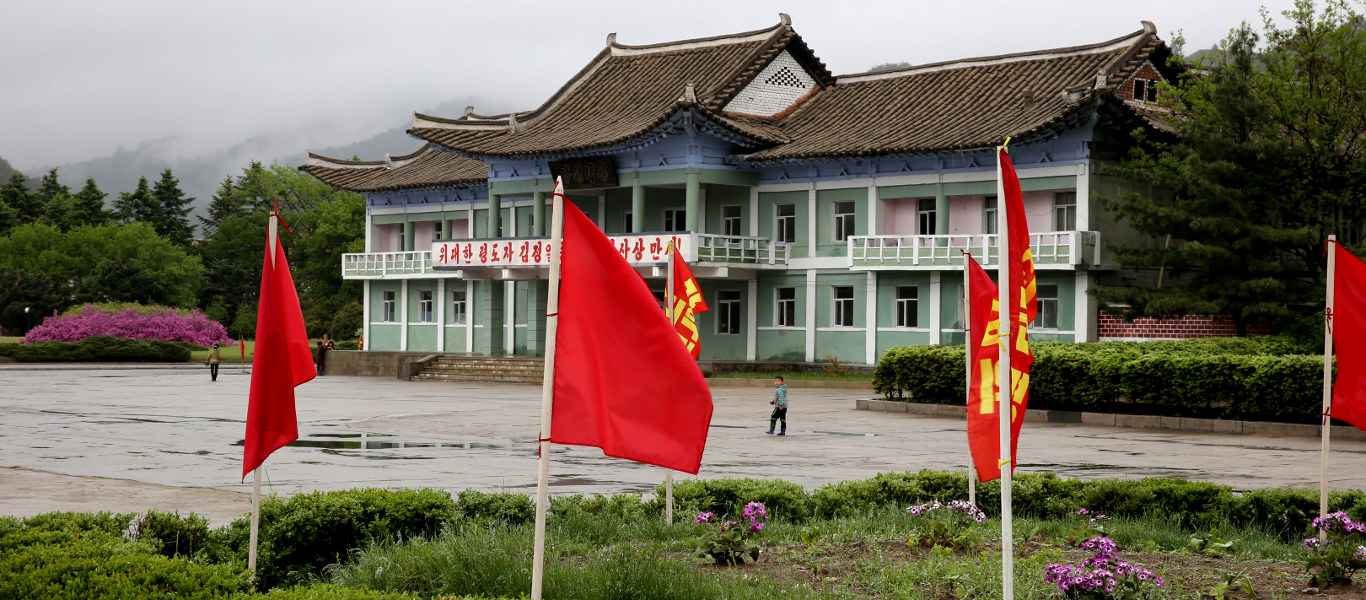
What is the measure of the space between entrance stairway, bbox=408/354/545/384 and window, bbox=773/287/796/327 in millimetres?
6859

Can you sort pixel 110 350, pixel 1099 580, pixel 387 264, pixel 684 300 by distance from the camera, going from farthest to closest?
1. pixel 110 350
2. pixel 387 264
3. pixel 684 300
4. pixel 1099 580

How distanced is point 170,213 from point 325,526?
287 feet

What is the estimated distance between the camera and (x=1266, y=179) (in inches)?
1114

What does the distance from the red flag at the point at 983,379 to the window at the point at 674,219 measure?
32712mm

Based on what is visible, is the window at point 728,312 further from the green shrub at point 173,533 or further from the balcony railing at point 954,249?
the green shrub at point 173,533

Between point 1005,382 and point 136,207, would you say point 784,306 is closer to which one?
point 1005,382

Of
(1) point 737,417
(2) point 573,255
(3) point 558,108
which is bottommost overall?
(1) point 737,417

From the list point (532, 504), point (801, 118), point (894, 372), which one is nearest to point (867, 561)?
point (532, 504)

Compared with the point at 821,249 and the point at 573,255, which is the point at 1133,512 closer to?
the point at 573,255

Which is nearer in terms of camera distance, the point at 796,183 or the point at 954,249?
the point at 954,249

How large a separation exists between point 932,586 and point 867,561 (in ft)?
2.08

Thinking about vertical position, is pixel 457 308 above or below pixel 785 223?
below

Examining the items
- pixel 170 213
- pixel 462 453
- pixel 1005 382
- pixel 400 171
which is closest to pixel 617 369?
pixel 1005 382

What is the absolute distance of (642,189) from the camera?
40062 mm
